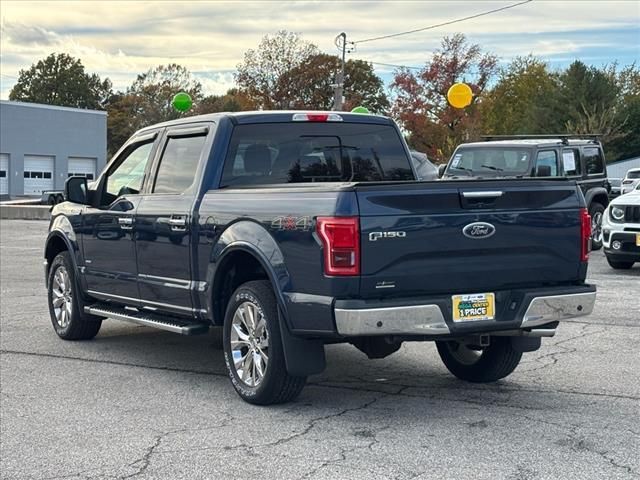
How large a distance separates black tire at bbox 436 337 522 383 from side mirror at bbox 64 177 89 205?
3.46 meters

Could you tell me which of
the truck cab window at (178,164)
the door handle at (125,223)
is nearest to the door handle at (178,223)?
the truck cab window at (178,164)

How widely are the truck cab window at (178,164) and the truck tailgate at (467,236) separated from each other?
6.84 feet

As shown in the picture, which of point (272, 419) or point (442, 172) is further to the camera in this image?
point (442, 172)

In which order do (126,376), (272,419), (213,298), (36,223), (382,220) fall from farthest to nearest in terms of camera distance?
1. (36,223)
2. (126,376)
3. (213,298)
4. (272,419)
5. (382,220)

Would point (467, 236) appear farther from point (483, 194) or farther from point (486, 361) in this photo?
point (486, 361)

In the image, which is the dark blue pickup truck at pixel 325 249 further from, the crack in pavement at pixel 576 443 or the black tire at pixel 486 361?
the crack in pavement at pixel 576 443

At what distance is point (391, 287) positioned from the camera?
566 centimetres

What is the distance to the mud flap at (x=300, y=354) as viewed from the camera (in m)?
5.95

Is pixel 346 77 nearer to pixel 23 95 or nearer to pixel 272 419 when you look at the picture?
pixel 23 95

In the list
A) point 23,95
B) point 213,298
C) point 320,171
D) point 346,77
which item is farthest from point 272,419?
point 23,95

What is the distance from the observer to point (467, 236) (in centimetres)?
585

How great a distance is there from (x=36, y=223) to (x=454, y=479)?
1105 inches

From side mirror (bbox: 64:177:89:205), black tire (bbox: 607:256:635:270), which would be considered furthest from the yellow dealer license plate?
black tire (bbox: 607:256:635:270)

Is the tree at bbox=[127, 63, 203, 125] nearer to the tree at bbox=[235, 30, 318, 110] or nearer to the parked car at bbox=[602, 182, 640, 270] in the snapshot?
the tree at bbox=[235, 30, 318, 110]
